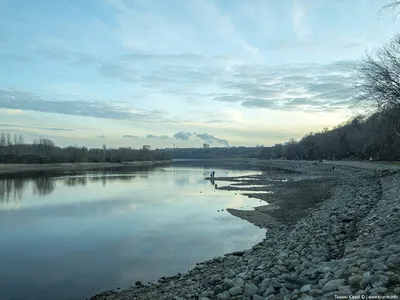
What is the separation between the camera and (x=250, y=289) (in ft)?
26.8

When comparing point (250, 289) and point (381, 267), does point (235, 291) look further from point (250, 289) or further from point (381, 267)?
point (381, 267)

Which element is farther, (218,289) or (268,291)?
(218,289)

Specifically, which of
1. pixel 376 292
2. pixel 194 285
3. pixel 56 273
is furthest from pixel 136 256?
pixel 376 292

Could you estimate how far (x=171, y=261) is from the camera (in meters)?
14.8

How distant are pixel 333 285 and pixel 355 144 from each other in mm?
109565

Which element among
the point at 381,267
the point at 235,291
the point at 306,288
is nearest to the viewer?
the point at 381,267

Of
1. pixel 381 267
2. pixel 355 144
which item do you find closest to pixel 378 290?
pixel 381 267

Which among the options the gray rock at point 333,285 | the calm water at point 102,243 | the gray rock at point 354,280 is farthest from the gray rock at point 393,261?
the calm water at point 102,243

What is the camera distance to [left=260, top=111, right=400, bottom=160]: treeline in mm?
49350

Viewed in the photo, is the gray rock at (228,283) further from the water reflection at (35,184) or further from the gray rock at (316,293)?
the water reflection at (35,184)

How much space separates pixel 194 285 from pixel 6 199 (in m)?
33.0

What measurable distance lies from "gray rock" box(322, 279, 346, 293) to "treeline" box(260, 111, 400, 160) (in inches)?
1076

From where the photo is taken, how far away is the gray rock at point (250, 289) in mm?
8035

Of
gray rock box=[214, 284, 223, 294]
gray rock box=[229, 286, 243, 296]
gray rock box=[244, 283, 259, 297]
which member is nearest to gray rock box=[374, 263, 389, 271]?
gray rock box=[244, 283, 259, 297]
